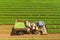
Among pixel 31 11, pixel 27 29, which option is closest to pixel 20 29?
pixel 27 29

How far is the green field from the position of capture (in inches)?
406

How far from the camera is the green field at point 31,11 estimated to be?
33.8ft

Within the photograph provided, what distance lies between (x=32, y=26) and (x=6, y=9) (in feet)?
12.1

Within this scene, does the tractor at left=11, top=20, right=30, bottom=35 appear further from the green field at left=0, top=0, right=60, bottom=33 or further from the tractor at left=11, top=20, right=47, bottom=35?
the green field at left=0, top=0, right=60, bottom=33

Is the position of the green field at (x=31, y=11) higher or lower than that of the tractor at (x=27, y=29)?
higher

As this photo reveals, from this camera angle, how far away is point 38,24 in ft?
29.8

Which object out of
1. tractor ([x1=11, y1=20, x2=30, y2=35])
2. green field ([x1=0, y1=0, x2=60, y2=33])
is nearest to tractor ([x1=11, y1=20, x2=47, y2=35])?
tractor ([x1=11, y1=20, x2=30, y2=35])

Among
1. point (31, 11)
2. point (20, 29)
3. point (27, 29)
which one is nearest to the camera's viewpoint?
point (20, 29)

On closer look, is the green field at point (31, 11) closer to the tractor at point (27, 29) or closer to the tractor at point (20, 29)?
the tractor at point (27, 29)

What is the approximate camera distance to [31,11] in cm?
1152

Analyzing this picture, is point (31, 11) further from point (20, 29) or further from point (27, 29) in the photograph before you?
point (20, 29)

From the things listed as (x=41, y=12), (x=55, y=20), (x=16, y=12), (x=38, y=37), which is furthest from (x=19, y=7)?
(x=38, y=37)

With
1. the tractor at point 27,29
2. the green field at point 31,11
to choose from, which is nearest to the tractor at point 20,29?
the tractor at point 27,29

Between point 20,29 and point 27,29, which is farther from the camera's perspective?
point 27,29
